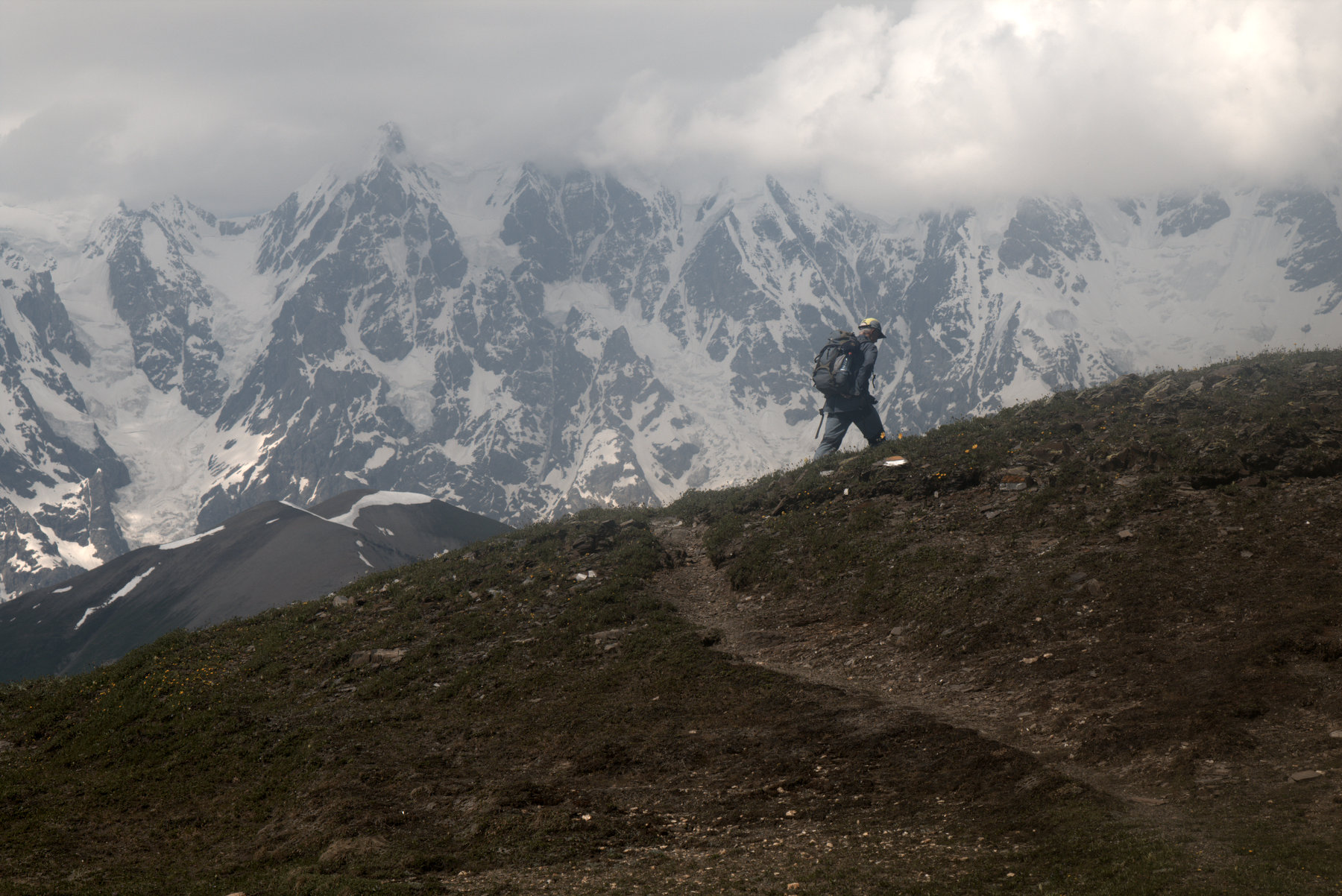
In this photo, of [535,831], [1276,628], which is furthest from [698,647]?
[1276,628]

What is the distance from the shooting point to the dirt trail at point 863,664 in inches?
643

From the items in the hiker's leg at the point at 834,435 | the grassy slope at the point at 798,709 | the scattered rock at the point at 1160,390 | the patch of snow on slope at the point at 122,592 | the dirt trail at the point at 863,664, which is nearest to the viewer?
the grassy slope at the point at 798,709

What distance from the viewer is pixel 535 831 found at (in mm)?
15500

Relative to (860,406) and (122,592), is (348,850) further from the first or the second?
(122,592)

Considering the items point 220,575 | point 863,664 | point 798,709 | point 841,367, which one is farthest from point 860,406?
point 220,575

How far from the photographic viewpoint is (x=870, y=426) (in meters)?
37.6

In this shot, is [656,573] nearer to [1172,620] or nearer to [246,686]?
[246,686]

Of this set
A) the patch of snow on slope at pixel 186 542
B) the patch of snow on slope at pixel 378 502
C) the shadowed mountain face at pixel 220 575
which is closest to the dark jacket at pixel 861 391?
the shadowed mountain face at pixel 220 575

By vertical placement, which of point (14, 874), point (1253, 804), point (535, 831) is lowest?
point (1253, 804)

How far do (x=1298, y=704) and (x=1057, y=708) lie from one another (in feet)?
12.5

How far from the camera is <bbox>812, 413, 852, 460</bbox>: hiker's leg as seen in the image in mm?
37281

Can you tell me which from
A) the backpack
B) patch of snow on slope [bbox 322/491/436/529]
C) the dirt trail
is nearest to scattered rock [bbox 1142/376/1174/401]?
the backpack

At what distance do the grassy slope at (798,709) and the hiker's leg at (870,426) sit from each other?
15.2 feet

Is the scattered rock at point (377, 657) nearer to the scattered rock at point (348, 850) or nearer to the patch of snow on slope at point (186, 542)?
the scattered rock at point (348, 850)
